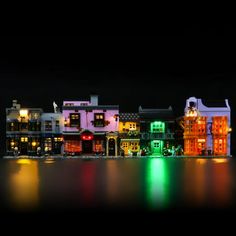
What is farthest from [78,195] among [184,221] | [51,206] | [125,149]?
[125,149]

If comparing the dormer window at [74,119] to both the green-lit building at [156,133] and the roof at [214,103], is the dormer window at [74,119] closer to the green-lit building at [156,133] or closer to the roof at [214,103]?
the green-lit building at [156,133]

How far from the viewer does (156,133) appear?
58.1m

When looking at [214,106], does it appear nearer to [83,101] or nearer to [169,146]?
[169,146]

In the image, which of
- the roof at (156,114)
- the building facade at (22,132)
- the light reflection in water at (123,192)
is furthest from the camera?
the roof at (156,114)

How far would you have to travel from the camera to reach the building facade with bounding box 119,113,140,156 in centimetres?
5769

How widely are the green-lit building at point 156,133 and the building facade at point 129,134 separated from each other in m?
0.66

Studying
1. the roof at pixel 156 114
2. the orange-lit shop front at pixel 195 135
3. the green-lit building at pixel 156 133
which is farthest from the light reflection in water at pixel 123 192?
the roof at pixel 156 114

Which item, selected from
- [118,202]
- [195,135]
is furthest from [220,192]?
[195,135]

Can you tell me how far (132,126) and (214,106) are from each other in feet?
36.6

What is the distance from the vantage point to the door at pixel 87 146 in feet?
188

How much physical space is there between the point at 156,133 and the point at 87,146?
9.20m

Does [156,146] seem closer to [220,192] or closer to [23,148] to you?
[23,148]

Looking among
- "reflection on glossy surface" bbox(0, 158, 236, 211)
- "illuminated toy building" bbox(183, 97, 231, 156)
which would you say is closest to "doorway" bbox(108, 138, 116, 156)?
"illuminated toy building" bbox(183, 97, 231, 156)

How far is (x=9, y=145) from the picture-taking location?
5784 centimetres
